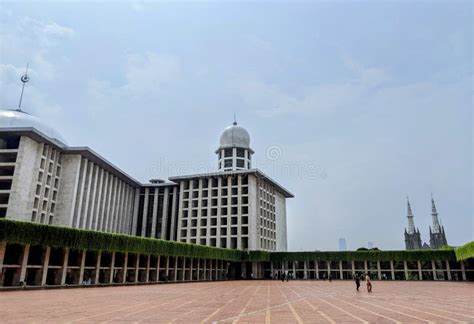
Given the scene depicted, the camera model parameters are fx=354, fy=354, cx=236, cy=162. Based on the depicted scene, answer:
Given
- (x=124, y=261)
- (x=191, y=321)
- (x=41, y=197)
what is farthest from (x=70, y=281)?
(x=191, y=321)

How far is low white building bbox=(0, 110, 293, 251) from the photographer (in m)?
46.9

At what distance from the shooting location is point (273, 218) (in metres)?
77.8

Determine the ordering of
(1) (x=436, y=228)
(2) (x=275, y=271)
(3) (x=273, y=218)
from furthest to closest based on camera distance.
Answer: (1) (x=436, y=228) < (3) (x=273, y=218) < (2) (x=275, y=271)

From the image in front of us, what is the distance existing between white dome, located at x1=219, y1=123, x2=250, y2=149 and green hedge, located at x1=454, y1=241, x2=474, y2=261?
43634 mm

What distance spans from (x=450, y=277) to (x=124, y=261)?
5020 cm

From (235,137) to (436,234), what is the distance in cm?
6843

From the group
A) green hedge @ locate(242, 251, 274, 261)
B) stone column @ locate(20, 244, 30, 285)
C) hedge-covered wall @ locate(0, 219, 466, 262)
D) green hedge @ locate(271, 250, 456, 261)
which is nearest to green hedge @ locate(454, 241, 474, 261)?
hedge-covered wall @ locate(0, 219, 466, 262)

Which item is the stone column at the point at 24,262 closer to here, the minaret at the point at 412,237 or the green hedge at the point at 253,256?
the green hedge at the point at 253,256

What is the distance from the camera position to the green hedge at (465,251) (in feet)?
140

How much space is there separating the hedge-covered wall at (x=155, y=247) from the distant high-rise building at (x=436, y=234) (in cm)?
5127

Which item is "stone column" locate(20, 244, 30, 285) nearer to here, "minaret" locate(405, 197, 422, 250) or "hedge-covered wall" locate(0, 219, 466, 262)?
"hedge-covered wall" locate(0, 219, 466, 262)

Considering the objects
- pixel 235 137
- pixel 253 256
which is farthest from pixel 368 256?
pixel 235 137

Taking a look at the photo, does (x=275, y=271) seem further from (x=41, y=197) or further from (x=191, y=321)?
(x=191, y=321)

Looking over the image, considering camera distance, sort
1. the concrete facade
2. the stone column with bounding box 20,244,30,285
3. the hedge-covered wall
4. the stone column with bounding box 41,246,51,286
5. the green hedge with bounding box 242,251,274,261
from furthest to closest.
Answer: the concrete facade
the green hedge with bounding box 242,251,274,261
the stone column with bounding box 41,246,51,286
the stone column with bounding box 20,244,30,285
the hedge-covered wall
